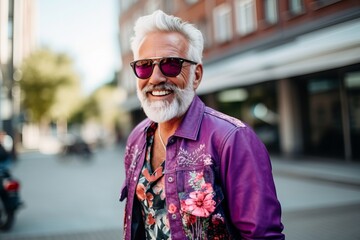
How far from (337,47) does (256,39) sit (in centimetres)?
581

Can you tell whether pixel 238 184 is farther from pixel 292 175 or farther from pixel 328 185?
pixel 292 175

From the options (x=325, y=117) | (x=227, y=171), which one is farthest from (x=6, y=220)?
(x=325, y=117)

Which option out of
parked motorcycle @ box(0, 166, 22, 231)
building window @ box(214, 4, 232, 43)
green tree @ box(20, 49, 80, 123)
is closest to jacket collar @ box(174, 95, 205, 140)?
parked motorcycle @ box(0, 166, 22, 231)

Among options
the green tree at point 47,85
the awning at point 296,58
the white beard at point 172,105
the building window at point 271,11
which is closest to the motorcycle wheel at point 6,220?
the white beard at point 172,105

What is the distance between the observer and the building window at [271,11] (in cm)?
1407

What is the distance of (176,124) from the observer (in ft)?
5.71

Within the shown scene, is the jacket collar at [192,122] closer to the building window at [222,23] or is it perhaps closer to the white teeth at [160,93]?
the white teeth at [160,93]

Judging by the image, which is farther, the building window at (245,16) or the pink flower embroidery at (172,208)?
the building window at (245,16)

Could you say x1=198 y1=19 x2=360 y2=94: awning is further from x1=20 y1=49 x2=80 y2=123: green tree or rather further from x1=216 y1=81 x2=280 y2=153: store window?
x1=20 y1=49 x2=80 y2=123: green tree

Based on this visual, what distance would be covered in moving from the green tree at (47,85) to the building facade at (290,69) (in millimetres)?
19257

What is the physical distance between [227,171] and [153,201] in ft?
1.39

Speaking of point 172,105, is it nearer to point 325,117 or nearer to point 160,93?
point 160,93

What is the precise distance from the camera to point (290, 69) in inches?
472

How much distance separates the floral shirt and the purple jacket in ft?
0.32
